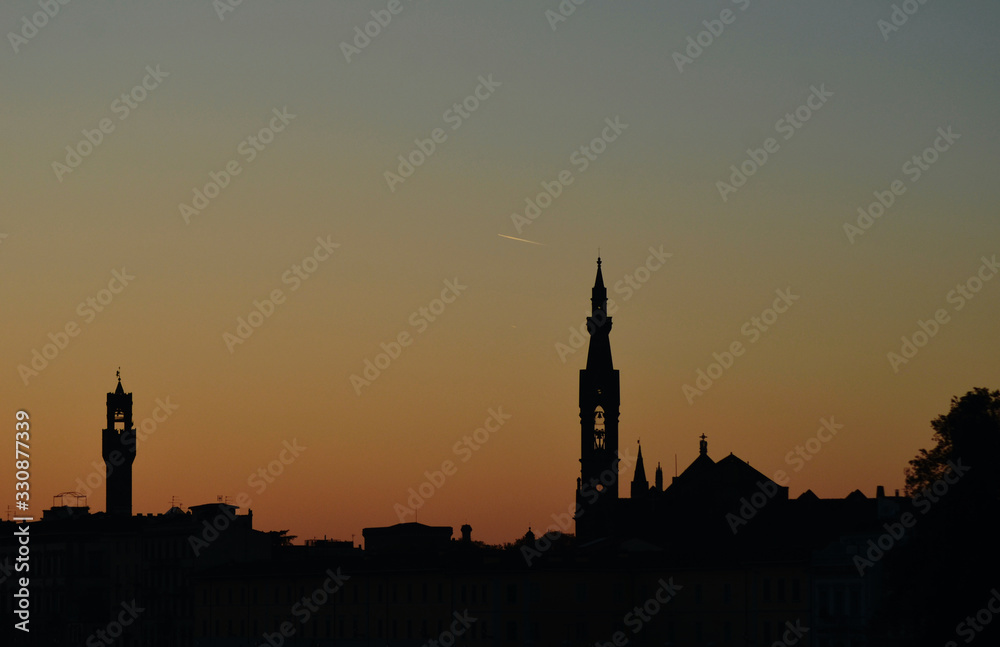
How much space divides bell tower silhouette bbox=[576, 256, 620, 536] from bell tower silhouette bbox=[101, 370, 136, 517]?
4157 cm

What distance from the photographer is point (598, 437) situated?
16750 centimetres

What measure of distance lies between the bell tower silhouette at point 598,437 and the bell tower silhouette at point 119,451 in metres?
41.6

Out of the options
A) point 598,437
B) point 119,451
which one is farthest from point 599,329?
point 119,451

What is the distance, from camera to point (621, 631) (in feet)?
362

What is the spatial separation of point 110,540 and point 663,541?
1614 inches

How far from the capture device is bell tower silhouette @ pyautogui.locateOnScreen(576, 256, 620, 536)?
16275 centimetres

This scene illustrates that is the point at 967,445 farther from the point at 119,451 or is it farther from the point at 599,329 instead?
the point at 119,451

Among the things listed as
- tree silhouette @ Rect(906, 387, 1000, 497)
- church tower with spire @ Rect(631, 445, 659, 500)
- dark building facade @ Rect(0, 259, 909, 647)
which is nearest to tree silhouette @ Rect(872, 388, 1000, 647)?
tree silhouette @ Rect(906, 387, 1000, 497)

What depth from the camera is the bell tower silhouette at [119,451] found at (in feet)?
591

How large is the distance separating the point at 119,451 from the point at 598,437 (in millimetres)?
46317

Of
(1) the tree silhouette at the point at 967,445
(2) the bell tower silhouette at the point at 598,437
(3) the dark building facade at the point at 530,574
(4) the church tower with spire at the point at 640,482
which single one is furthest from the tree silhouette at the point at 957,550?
(4) the church tower with spire at the point at 640,482

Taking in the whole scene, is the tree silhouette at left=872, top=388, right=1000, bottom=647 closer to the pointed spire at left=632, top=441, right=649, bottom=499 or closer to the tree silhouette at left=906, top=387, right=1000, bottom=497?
the tree silhouette at left=906, top=387, right=1000, bottom=497

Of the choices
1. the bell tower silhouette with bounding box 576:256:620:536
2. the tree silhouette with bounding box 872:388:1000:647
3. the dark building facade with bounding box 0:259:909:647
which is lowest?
the tree silhouette with bounding box 872:388:1000:647

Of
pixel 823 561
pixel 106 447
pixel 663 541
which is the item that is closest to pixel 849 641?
pixel 823 561
